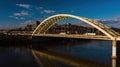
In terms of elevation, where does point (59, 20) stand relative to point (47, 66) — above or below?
above

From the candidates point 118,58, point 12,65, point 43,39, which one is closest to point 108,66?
point 118,58

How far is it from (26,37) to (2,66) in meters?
57.7

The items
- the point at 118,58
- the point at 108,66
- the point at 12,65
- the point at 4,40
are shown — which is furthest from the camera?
the point at 4,40

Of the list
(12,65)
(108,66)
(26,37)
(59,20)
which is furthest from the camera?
(26,37)

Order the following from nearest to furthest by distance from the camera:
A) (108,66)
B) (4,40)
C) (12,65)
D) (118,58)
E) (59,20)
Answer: (108,66) < (12,65) < (118,58) < (59,20) < (4,40)

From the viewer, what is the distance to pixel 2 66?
113 ft

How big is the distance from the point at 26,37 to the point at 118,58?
2380 inches

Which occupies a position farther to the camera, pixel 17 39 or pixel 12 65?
pixel 17 39

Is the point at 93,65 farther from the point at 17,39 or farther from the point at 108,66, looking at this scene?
the point at 17,39

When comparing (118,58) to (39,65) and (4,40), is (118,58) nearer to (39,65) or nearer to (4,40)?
(39,65)

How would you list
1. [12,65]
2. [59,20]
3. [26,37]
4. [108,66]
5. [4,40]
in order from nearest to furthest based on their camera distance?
1. [108,66]
2. [12,65]
3. [59,20]
4. [4,40]
5. [26,37]

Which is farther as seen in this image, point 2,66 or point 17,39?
point 17,39

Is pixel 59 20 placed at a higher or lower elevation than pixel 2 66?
higher

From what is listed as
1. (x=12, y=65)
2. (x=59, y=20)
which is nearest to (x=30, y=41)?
(x=59, y=20)
